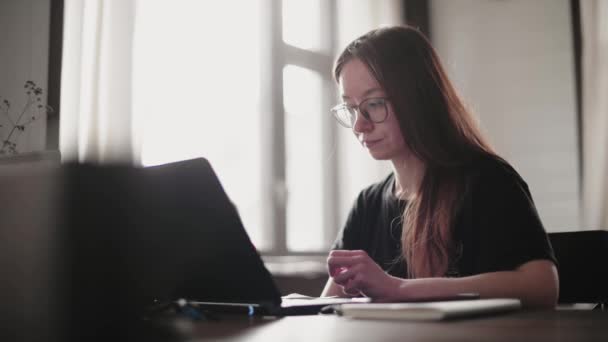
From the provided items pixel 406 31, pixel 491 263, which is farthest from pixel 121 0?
pixel 491 263

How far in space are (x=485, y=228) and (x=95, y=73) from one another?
5.07 ft

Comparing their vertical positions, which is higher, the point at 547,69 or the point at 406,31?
the point at 547,69

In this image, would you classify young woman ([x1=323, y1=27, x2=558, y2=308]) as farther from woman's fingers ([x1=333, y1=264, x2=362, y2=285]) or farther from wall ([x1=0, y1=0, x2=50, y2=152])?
wall ([x1=0, y1=0, x2=50, y2=152])

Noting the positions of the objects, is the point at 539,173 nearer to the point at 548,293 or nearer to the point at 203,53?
the point at 203,53

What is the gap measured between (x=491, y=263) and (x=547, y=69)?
2.73 meters

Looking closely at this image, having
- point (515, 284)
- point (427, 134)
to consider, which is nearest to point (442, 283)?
point (515, 284)

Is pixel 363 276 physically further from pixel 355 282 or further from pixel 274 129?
pixel 274 129

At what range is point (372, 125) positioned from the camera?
1.41 meters

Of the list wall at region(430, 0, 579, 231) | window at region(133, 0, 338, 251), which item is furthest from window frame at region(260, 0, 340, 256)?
wall at region(430, 0, 579, 231)

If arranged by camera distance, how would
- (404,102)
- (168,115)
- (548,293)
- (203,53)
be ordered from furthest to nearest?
(203,53)
(168,115)
(404,102)
(548,293)

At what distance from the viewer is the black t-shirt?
1110mm

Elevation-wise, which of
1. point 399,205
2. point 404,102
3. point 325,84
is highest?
point 325,84

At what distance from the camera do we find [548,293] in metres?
1.05

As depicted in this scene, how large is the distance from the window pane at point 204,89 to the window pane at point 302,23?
25 centimetres
